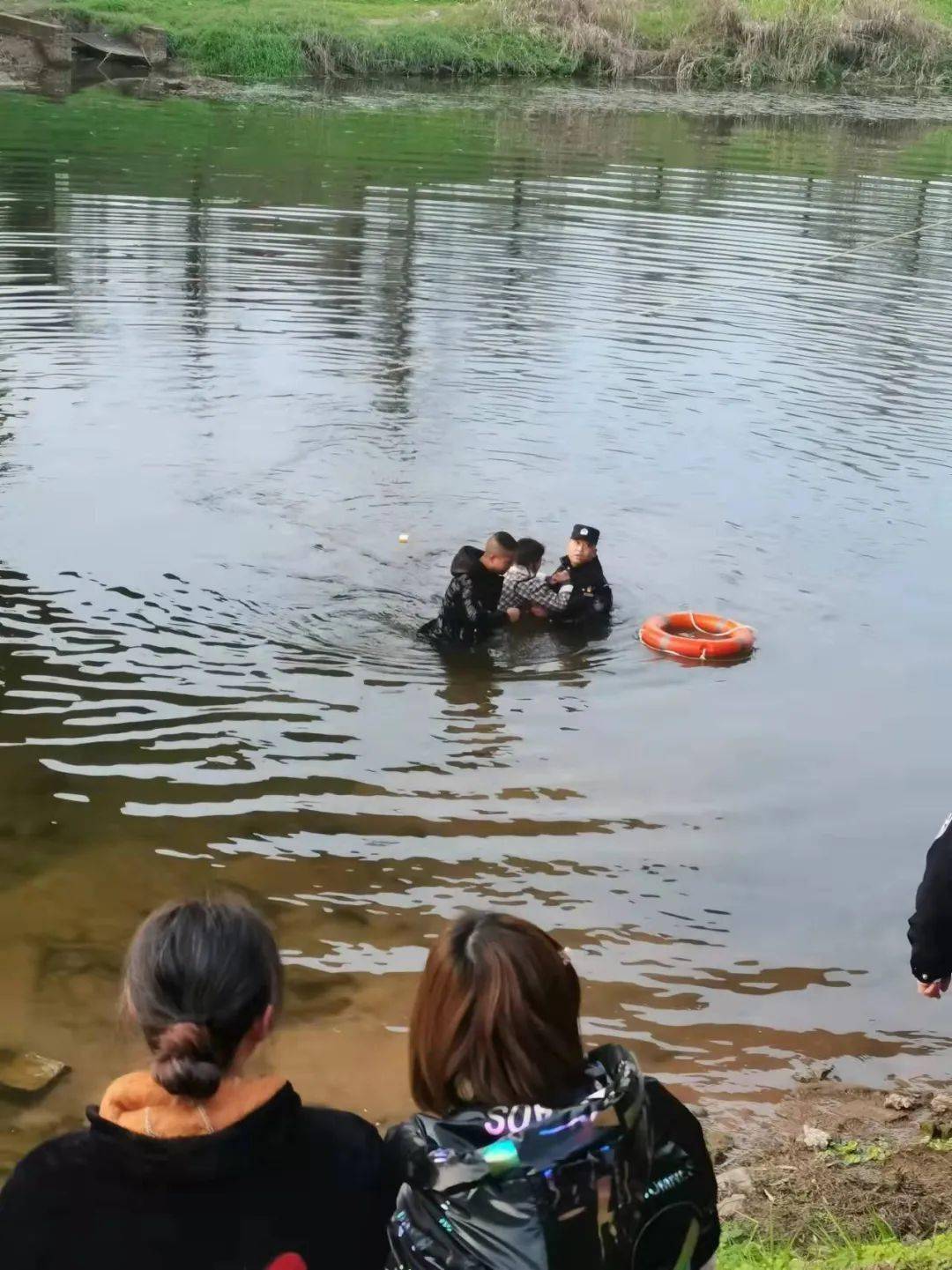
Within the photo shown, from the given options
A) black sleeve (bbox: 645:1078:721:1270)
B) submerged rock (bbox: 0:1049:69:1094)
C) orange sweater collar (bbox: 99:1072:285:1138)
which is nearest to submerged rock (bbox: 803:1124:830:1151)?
black sleeve (bbox: 645:1078:721:1270)

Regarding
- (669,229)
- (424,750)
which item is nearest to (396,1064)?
(424,750)

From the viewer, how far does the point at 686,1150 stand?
2701 mm

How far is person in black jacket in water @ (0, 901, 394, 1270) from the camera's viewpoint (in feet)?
7.96

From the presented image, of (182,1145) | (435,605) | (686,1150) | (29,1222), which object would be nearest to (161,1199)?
(182,1145)

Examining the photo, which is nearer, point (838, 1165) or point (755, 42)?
point (838, 1165)

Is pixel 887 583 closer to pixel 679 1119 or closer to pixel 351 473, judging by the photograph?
pixel 351 473

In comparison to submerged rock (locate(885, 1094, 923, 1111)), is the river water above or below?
above

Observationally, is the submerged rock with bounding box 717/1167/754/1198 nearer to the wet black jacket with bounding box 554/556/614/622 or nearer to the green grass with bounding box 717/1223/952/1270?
the green grass with bounding box 717/1223/952/1270

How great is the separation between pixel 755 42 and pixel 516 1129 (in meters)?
41.7

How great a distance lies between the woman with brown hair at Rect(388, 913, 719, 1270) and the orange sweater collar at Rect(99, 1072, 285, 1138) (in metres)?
0.31

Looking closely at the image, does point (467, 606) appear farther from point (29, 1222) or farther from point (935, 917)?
point (29, 1222)

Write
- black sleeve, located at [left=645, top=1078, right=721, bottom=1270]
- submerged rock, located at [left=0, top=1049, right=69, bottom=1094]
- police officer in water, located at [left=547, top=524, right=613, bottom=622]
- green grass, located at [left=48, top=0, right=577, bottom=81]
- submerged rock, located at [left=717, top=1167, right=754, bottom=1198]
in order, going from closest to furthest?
black sleeve, located at [left=645, top=1078, right=721, bottom=1270] < submerged rock, located at [left=717, top=1167, right=754, bottom=1198] < submerged rock, located at [left=0, top=1049, right=69, bottom=1094] < police officer in water, located at [left=547, top=524, right=613, bottom=622] < green grass, located at [left=48, top=0, right=577, bottom=81]

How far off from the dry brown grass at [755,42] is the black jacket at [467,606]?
33372 mm

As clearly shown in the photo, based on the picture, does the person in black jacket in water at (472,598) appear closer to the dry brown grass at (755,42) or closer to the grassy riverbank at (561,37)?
the grassy riverbank at (561,37)
